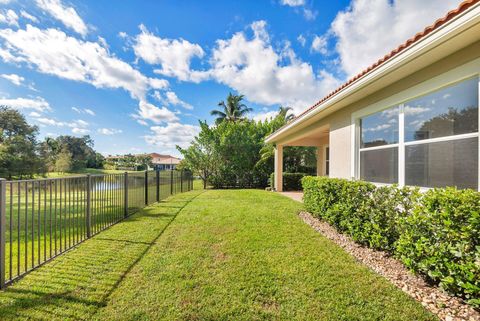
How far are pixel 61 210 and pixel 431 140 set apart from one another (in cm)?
685

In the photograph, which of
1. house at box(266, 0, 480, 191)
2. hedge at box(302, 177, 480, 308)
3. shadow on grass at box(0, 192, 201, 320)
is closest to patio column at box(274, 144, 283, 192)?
house at box(266, 0, 480, 191)

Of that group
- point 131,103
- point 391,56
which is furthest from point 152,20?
point 131,103

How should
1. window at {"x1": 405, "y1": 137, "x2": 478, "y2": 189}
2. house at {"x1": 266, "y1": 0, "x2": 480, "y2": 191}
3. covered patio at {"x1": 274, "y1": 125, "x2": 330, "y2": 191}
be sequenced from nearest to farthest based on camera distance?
house at {"x1": 266, "y1": 0, "x2": 480, "y2": 191} → window at {"x1": 405, "y1": 137, "x2": 478, "y2": 189} → covered patio at {"x1": 274, "y1": 125, "x2": 330, "y2": 191}

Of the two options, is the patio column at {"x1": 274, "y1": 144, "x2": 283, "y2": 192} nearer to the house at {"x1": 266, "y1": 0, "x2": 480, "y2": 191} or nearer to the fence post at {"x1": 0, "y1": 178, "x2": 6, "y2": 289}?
the house at {"x1": 266, "y1": 0, "x2": 480, "y2": 191}

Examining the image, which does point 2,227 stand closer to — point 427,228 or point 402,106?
point 427,228

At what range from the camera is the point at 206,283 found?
9.40 feet

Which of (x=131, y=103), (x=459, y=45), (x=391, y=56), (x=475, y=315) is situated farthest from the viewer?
(x=131, y=103)

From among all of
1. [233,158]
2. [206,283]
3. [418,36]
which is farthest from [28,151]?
[418,36]

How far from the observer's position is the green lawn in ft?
7.52

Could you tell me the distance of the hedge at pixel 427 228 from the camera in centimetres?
228

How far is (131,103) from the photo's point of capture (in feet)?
78.4

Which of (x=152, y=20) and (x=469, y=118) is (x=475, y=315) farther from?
(x=152, y=20)

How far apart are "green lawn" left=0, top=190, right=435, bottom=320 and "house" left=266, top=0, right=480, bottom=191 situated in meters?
2.15

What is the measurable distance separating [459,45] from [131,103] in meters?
26.4
